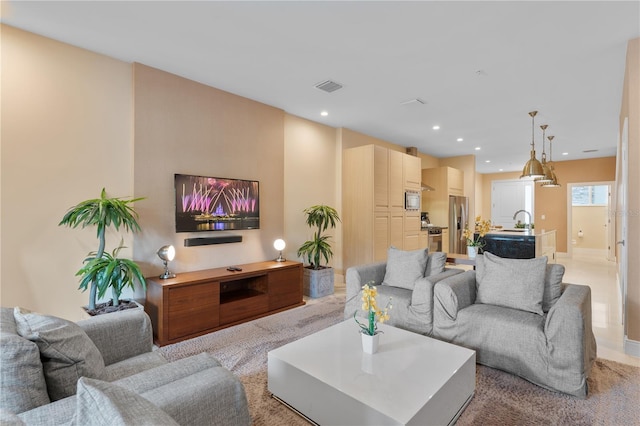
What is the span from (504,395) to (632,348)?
1.64 m

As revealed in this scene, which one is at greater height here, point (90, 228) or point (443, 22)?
point (443, 22)

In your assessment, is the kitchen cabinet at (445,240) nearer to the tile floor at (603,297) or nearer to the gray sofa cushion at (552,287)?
the tile floor at (603,297)

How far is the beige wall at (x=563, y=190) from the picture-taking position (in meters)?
8.14

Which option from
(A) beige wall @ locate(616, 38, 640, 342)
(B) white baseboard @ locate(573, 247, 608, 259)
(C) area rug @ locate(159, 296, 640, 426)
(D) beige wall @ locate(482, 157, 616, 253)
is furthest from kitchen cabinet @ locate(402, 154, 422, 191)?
(B) white baseboard @ locate(573, 247, 608, 259)

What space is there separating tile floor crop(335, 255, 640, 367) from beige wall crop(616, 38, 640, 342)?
0.22 m

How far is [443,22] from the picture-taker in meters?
2.55

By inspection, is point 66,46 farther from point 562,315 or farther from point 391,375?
point 562,315

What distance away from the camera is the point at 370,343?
6.78ft

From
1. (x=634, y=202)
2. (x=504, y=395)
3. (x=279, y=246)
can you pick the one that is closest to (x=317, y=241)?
(x=279, y=246)

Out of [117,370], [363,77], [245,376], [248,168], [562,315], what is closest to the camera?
[117,370]

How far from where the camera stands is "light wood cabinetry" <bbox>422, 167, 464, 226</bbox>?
24.7ft

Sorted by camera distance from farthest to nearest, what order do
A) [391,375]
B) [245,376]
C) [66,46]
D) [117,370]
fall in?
[66,46] → [245,376] → [391,375] → [117,370]

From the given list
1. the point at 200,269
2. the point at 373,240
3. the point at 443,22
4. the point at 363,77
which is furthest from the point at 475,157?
the point at 200,269

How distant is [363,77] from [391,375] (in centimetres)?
304
